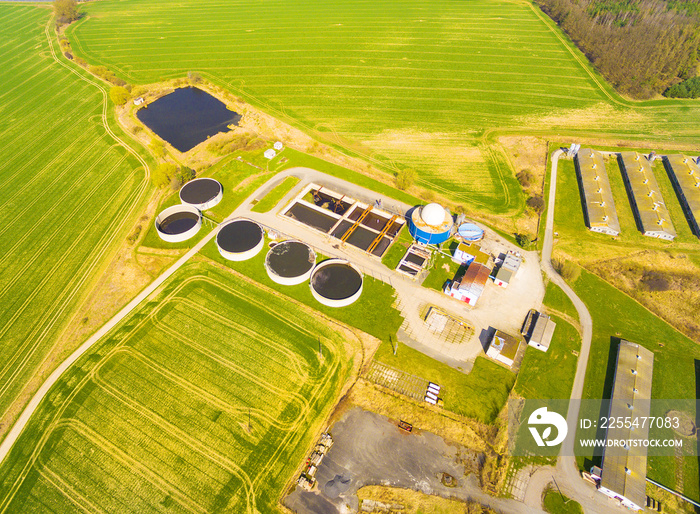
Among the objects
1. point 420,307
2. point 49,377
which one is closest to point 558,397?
point 420,307

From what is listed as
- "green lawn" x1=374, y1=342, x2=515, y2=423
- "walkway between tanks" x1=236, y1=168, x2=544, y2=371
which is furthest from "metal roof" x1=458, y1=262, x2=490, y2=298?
"green lawn" x1=374, y1=342, x2=515, y2=423

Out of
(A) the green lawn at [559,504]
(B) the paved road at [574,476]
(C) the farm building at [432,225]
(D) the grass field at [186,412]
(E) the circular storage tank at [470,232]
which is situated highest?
(E) the circular storage tank at [470,232]

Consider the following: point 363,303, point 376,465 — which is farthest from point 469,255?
point 376,465

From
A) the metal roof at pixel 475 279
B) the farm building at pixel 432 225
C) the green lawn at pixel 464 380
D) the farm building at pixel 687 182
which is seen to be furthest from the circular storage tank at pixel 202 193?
the farm building at pixel 687 182

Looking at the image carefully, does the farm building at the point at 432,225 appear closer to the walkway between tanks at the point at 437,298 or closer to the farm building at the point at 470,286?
the walkway between tanks at the point at 437,298

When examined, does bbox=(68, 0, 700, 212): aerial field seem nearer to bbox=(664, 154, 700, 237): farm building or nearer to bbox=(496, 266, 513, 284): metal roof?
bbox=(664, 154, 700, 237): farm building

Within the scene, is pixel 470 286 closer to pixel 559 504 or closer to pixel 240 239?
pixel 559 504
